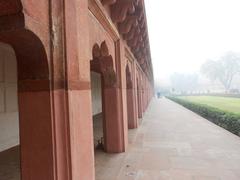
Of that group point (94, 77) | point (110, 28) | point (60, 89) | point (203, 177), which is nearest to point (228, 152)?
point (203, 177)

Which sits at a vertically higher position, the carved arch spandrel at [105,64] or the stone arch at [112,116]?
the carved arch spandrel at [105,64]

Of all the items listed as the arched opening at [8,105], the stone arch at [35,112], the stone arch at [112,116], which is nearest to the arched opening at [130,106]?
the stone arch at [112,116]

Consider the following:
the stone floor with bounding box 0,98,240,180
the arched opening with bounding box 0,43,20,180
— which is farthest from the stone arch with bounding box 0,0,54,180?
the arched opening with bounding box 0,43,20,180

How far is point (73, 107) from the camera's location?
2748mm

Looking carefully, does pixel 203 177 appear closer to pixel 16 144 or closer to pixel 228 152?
pixel 228 152

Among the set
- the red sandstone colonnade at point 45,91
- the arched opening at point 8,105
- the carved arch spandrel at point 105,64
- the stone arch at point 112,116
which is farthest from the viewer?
the arched opening at point 8,105

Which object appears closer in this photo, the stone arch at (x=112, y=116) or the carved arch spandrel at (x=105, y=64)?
the carved arch spandrel at (x=105, y=64)

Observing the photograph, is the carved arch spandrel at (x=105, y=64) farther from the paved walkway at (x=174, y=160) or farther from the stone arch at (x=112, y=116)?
the paved walkway at (x=174, y=160)

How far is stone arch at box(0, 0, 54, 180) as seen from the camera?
2.34 metres

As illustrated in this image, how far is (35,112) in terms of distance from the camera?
240 centimetres

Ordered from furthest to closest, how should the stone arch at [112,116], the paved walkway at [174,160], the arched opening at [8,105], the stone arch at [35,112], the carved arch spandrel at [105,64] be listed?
the arched opening at [8,105]
the stone arch at [112,116]
the carved arch spandrel at [105,64]
the paved walkway at [174,160]
the stone arch at [35,112]

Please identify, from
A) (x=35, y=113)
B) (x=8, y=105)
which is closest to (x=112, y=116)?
(x=8, y=105)

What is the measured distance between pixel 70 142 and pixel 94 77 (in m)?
13.9

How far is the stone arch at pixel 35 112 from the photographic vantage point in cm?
234
